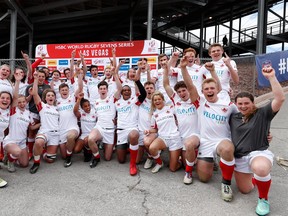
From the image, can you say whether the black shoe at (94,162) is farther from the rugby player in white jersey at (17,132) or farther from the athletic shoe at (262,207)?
the athletic shoe at (262,207)

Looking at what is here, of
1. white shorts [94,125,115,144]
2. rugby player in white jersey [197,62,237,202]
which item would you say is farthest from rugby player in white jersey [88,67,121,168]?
rugby player in white jersey [197,62,237,202]

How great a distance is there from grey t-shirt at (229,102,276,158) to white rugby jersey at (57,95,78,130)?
10.7 ft

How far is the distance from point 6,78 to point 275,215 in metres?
5.16

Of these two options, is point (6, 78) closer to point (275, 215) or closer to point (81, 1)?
point (275, 215)

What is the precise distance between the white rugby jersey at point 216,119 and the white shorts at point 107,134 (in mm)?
1973

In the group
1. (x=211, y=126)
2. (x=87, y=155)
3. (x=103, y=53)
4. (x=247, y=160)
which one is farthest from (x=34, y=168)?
(x=103, y=53)

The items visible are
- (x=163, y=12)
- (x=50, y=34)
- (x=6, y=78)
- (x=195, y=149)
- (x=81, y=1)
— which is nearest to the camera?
(x=195, y=149)

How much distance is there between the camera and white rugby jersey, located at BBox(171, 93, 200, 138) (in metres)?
4.28

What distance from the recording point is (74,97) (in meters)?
5.33

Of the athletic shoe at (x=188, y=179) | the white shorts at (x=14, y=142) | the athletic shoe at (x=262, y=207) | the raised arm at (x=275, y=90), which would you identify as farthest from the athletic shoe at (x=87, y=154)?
the raised arm at (x=275, y=90)

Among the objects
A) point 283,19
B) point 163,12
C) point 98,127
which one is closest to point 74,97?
point 98,127

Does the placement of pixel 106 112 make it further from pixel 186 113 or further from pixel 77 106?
pixel 186 113

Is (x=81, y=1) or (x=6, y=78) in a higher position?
(x=81, y=1)

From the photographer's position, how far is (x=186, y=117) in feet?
14.1
